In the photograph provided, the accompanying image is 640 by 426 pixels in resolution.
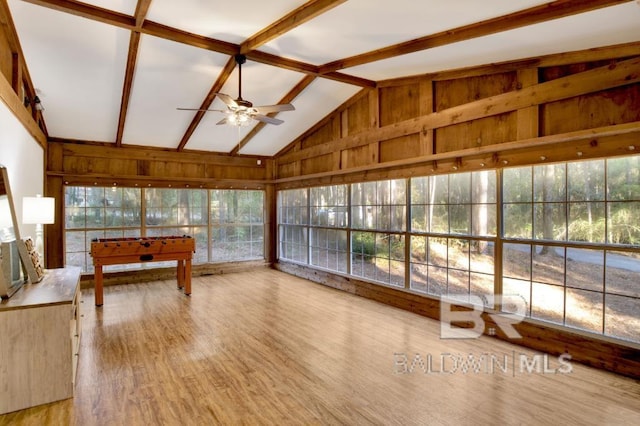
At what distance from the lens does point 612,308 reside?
3348 millimetres

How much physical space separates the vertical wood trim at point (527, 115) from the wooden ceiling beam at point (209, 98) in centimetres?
345

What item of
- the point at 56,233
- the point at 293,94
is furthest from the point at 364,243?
the point at 56,233

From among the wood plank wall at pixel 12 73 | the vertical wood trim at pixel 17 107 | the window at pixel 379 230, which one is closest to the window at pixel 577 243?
the window at pixel 379 230

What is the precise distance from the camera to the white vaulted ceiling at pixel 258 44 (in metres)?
3.09

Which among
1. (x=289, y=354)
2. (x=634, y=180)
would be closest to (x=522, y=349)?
(x=634, y=180)

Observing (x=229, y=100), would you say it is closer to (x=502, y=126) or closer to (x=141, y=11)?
(x=141, y=11)

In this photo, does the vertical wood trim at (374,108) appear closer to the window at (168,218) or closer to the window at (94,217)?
the window at (168,218)

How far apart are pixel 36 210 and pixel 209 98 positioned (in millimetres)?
2827

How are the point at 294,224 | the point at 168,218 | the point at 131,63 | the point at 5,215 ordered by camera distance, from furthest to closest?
the point at 294,224 → the point at 168,218 → the point at 131,63 → the point at 5,215

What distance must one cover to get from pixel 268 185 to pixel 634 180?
7097 millimetres

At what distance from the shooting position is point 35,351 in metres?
2.75

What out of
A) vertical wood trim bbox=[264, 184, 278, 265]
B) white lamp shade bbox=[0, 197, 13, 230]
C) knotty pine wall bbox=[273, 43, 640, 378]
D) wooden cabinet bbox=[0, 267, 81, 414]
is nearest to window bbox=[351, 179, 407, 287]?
knotty pine wall bbox=[273, 43, 640, 378]

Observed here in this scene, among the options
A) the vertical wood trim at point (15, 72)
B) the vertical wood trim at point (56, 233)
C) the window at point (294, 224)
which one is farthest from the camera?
the window at point (294, 224)

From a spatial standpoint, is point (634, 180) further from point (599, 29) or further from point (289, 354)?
point (289, 354)
